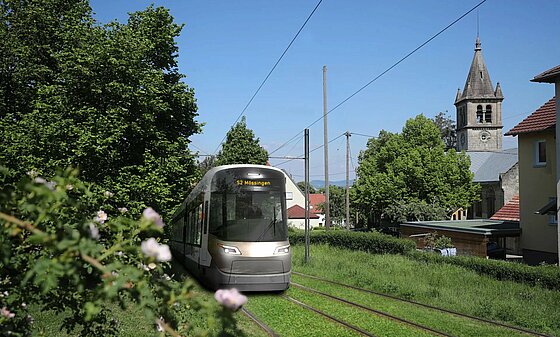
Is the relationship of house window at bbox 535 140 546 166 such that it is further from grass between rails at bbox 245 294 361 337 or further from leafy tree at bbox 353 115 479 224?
leafy tree at bbox 353 115 479 224

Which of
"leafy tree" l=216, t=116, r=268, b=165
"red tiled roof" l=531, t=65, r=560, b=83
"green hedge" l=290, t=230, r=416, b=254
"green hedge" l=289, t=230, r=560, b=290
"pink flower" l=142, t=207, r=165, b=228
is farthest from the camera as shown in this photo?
"leafy tree" l=216, t=116, r=268, b=165

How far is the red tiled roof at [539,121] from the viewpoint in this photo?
25.5m

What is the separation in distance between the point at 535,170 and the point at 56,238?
93.5ft

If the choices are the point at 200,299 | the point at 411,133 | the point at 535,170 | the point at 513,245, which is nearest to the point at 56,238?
the point at 200,299

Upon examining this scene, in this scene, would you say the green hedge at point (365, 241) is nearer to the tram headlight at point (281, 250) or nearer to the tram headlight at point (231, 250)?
the tram headlight at point (281, 250)

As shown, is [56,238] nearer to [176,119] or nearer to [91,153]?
[91,153]

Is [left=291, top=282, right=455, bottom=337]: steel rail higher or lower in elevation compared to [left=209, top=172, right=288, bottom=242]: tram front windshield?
lower

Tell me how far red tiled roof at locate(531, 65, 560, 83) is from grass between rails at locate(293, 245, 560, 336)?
907 cm

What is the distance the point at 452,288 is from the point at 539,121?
15.4 meters

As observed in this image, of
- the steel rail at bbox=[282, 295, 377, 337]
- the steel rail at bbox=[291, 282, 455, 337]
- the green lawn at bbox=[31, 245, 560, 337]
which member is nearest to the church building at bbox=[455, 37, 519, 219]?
the green lawn at bbox=[31, 245, 560, 337]

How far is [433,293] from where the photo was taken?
14.0 metres

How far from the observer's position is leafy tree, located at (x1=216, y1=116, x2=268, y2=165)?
4334 centimetres

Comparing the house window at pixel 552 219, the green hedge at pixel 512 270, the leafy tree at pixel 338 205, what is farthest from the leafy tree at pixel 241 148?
the leafy tree at pixel 338 205

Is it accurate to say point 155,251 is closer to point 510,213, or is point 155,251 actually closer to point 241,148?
point 510,213
